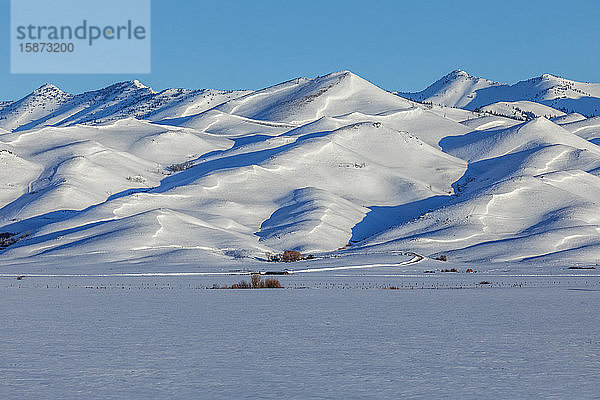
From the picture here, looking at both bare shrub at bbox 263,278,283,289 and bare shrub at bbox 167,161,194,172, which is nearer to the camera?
bare shrub at bbox 263,278,283,289

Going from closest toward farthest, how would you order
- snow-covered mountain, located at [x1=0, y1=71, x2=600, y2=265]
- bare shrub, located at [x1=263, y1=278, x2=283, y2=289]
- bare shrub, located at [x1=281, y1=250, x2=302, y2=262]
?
bare shrub, located at [x1=263, y1=278, x2=283, y2=289], bare shrub, located at [x1=281, y1=250, x2=302, y2=262], snow-covered mountain, located at [x1=0, y1=71, x2=600, y2=265]

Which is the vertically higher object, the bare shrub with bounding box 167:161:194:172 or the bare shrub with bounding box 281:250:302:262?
the bare shrub with bounding box 167:161:194:172

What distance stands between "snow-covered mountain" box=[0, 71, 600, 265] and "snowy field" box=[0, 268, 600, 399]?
3459 centimetres

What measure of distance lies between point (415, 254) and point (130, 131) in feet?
293

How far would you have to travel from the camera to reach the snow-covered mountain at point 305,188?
72.6 m

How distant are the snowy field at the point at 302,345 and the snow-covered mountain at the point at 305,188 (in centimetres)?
3459

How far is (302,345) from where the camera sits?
17.3 meters

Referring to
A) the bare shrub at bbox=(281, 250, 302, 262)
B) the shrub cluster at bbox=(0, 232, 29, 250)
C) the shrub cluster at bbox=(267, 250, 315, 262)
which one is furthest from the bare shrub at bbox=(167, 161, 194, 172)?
the bare shrub at bbox=(281, 250, 302, 262)

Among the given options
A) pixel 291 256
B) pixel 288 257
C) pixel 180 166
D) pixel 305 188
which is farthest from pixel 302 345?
pixel 180 166

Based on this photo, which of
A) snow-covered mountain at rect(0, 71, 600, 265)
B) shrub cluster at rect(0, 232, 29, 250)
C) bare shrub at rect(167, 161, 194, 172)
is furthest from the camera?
bare shrub at rect(167, 161, 194, 172)

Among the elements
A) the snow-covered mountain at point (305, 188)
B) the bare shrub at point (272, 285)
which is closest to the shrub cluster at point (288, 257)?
the snow-covered mountain at point (305, 188)

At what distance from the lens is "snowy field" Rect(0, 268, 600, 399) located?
12.9 meters

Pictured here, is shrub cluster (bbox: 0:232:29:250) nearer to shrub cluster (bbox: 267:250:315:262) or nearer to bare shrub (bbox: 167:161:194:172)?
shrub cluster (bbox: 267:250:315:262)

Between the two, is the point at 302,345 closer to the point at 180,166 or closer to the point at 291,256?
the point at 291,256
